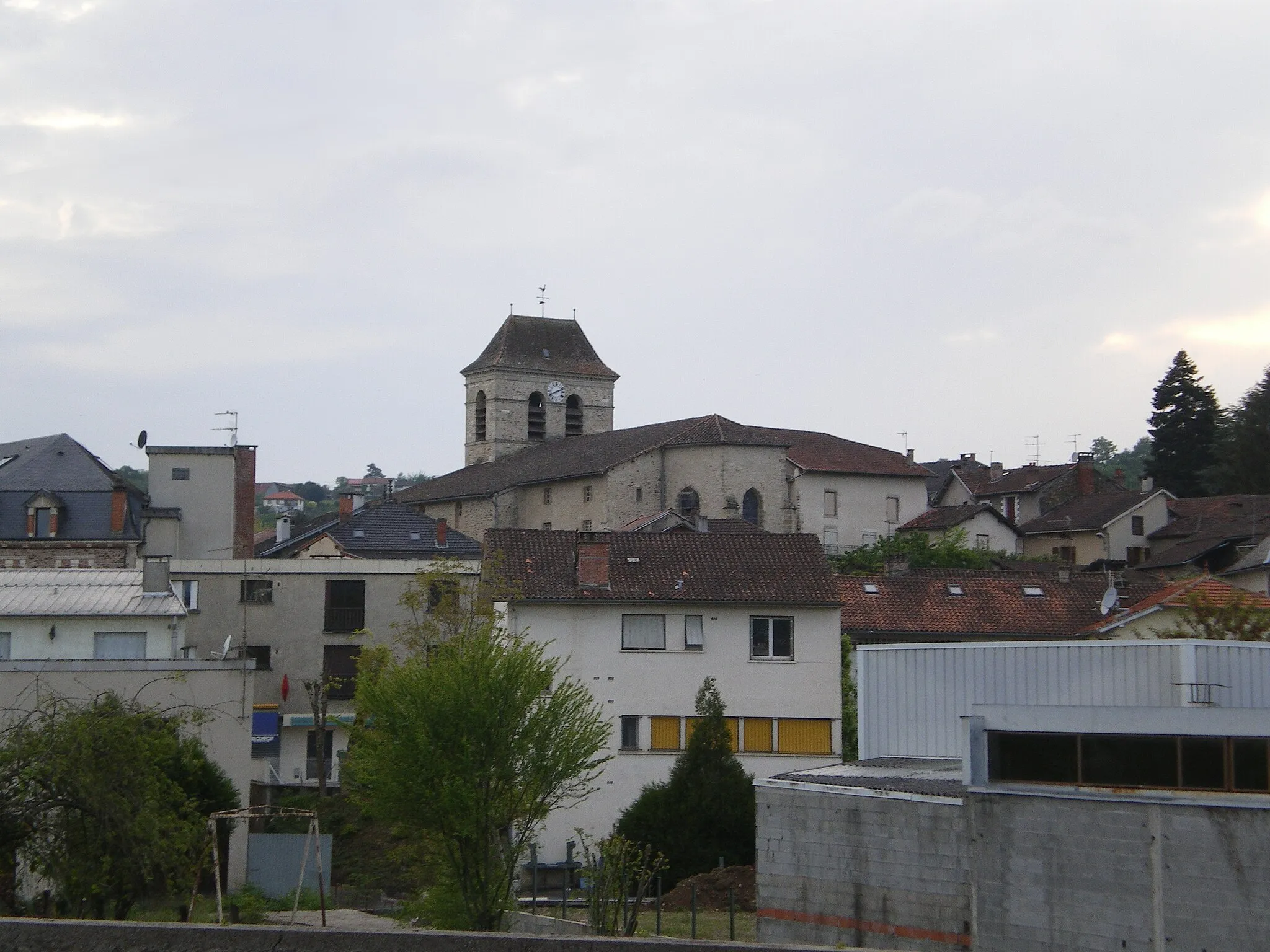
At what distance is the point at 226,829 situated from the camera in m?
28.1

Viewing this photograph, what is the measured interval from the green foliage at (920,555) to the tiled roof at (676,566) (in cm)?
1781

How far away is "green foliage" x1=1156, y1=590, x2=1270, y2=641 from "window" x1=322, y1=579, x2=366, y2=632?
21222mm

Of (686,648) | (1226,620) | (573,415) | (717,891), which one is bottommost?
(717,891)

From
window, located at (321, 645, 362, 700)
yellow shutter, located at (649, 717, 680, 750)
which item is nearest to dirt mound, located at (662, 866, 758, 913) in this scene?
yellow shutter, located at (649, 717, 680, 750)

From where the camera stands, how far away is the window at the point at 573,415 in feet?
309

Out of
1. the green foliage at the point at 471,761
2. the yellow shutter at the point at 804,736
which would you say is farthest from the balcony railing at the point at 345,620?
the green foliage at the point at 471,761

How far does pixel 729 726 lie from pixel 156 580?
1320cm

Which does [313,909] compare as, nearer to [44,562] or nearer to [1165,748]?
[1165,748]

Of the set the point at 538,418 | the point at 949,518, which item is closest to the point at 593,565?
the point at 949,518

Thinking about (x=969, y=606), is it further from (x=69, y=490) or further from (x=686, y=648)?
(x=69, y=490)

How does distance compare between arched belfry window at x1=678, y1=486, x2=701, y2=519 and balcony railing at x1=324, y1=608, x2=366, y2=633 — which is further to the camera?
arched belfry window at x1=678, y1=486, x2=701, y2=519

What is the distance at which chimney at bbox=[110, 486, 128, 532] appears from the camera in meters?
53.1

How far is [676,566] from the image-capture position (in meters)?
36.5

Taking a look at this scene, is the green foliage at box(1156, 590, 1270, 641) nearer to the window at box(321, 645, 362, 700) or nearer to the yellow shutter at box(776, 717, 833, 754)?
the yellow shutter at box(776, 717, 833, 754)
